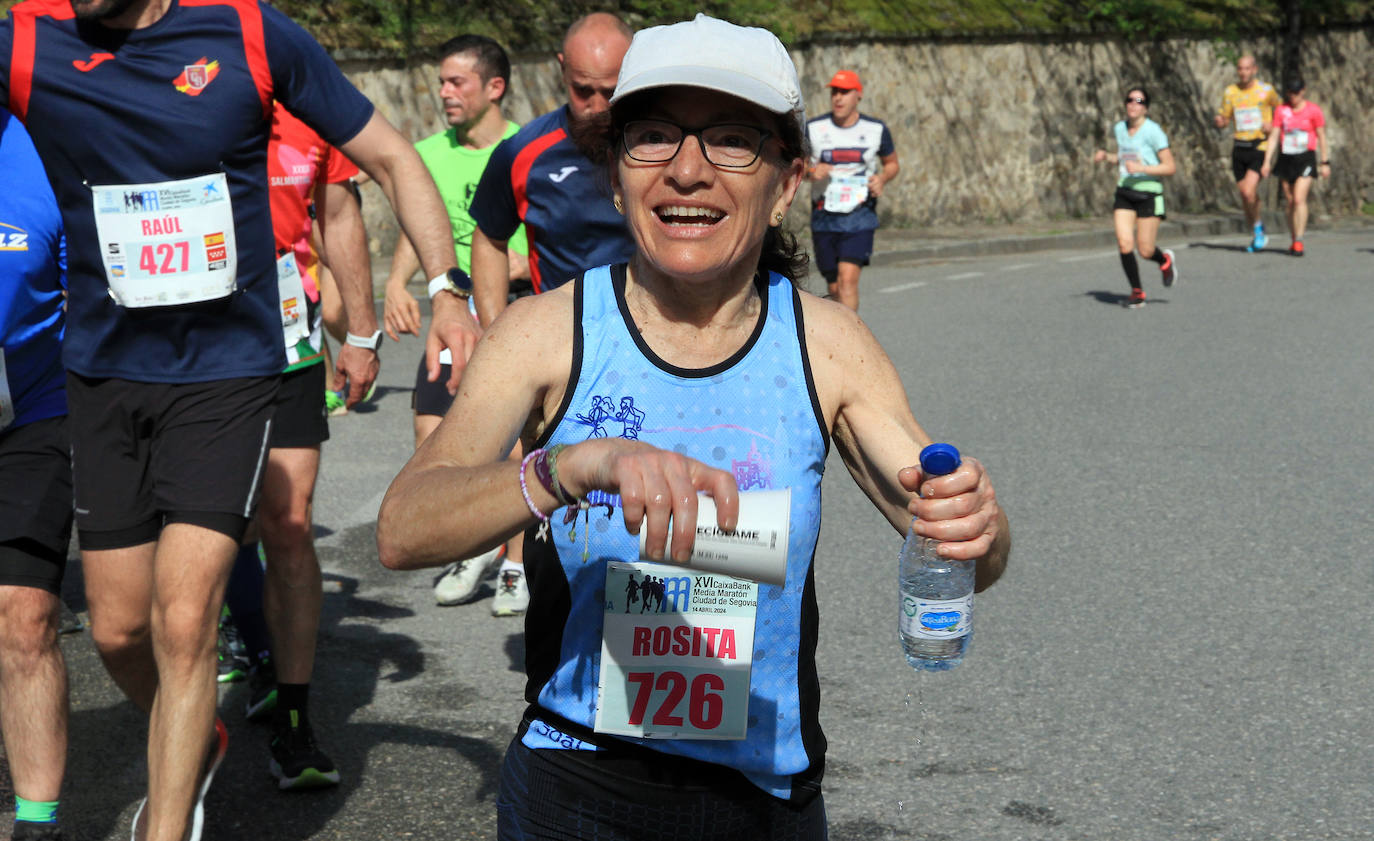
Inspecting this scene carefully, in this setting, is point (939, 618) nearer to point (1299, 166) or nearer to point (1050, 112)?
point (1299, 166)

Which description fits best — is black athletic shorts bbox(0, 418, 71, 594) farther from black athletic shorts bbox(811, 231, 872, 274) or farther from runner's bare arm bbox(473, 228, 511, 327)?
black athletic shorts bbox(811, 231, 872, 274)

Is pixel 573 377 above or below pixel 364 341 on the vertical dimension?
above

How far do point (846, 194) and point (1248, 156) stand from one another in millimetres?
9264

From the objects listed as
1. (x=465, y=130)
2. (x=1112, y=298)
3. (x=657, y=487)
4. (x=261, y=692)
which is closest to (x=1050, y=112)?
(x=1112, y=298)

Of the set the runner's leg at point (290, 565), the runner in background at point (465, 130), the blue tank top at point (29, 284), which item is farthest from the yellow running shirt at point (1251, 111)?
the blue tank top at point (29, 284)

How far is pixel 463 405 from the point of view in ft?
7.67

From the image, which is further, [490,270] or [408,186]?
[490,270]

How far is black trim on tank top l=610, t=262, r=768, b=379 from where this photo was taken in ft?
7.80

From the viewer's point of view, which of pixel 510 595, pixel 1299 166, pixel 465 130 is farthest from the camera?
pixel 1299 166

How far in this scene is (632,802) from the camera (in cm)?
243

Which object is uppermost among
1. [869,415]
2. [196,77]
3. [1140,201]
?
[196,77]

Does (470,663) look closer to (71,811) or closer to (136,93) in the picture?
(71,811)

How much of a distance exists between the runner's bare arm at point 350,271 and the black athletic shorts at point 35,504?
87 centimetres

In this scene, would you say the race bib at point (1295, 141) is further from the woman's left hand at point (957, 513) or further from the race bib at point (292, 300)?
the woman's left hand at point (957, 513)
